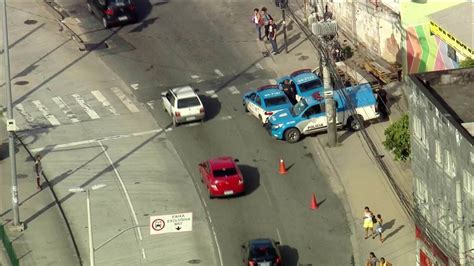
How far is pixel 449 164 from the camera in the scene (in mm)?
43188

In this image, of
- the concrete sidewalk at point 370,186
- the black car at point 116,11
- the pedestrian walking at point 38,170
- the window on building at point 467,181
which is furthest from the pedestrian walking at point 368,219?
the black car at point 116,11

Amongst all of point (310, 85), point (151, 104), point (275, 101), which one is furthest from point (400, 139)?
point (151, 104)

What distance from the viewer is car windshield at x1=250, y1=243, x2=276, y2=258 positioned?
160 feet

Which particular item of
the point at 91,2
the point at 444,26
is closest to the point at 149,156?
the point at 444,26

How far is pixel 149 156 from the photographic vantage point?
59.4 m

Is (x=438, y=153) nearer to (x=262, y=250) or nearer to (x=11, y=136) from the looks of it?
(x=262, y=250)

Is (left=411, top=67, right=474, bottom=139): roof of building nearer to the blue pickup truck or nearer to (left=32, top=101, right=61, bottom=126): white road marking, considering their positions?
the blue pickup truck

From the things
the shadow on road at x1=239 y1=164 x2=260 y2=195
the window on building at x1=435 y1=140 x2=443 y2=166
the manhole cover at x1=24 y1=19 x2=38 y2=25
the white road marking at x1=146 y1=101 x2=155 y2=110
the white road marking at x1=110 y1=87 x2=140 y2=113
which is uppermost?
the window on building at x1=435 y1=140 x2=443 y2=166

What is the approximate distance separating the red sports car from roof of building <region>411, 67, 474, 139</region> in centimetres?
1147

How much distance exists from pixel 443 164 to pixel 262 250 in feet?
28.6

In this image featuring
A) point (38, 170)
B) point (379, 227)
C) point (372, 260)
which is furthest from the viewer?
point (38, 170)

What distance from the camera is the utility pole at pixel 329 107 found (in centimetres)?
5694

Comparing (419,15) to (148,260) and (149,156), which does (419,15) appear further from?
(148,260)

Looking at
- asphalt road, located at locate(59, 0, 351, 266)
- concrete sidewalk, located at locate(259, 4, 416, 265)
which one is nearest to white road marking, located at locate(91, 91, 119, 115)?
asphalt road, located at locate(59, 0, 351, 266)
